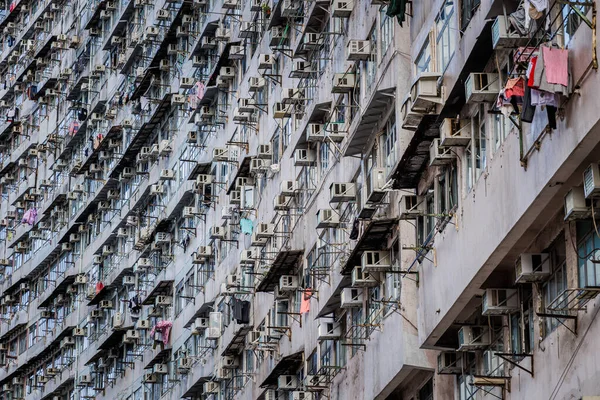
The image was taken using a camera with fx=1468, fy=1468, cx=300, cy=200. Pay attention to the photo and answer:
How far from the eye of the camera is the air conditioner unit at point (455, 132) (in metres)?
21.1

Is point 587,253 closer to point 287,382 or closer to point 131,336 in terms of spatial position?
point 287,382

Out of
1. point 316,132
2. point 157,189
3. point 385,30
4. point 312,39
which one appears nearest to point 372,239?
point 385,30

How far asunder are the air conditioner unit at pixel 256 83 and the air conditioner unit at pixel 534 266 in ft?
58.4

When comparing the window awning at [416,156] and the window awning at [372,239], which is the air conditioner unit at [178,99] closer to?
the window awning at [372,239]

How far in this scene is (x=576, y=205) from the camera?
676 inches

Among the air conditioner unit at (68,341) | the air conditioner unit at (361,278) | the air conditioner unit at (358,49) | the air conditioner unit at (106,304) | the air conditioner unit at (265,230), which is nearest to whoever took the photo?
the air conditioner unit at (361,278)

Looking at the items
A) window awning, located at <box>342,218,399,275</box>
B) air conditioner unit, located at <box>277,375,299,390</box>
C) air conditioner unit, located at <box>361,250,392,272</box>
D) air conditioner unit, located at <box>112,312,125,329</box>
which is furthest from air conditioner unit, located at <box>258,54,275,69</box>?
air conditioner unit, located at <box>112,312,125,329</box>

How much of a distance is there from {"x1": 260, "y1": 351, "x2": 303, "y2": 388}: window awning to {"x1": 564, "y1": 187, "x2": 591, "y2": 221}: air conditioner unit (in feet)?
48.5

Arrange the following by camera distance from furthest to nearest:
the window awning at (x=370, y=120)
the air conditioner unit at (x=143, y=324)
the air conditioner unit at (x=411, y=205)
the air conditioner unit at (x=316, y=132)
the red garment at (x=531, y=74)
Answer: the air conditioner unit at (x=143, y=324) → the air conditioner unit at (x=316, y=132) → the window awning at (x=370, y=120) → the air conditioner unit at (x=411, y=205) → the red garment at (x=531, y=74)

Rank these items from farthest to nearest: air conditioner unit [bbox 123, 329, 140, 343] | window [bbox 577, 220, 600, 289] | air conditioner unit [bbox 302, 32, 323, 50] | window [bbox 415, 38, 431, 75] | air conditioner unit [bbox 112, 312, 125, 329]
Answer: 1. air conditioner unit [bbox 112, 312, 125, 329]
2. air conditioner unit [bbox 123, 329, 140, 343]
3. air conditioner unit [bbox 302, 32, 323, 50]
4. window [bbox 415, 38, 431, 75]
5. window [bbox 577, 220, 600, 289]

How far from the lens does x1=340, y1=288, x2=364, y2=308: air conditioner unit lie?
88.6 ft

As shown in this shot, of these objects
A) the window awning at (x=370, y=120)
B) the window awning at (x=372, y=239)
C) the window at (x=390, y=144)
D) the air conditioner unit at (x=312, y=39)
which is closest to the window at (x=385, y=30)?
the window awning at (x=370, y=120)

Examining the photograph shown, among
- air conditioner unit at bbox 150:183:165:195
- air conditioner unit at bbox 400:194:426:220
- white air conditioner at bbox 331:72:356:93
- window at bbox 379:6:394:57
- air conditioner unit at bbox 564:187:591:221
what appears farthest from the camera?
air conditioner unit at bbox 150:183:165:195

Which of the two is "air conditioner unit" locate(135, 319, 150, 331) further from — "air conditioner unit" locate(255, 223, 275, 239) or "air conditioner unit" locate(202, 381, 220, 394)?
"air conditioner unit" locate(255, 223, 275, 239)
